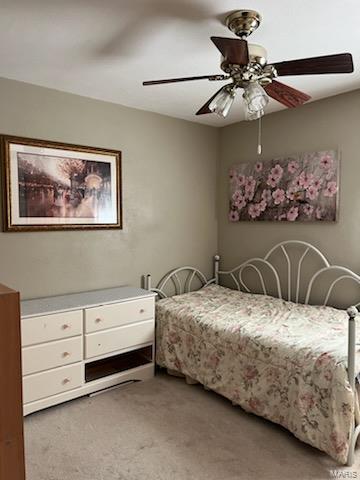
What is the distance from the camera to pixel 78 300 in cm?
266

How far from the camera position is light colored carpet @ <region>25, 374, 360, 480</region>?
1.84m

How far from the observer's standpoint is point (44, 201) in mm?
2697

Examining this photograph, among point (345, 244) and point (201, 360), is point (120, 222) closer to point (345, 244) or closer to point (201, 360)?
point (201, 360)

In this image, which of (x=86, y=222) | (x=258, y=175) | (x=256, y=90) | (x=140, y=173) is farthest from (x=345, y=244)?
(x=86, y=222)

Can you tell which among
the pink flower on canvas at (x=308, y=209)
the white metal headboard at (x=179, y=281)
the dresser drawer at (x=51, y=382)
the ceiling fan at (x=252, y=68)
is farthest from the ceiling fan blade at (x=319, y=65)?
the dresser drawer at (x=51, y=382)

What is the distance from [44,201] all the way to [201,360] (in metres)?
1.76

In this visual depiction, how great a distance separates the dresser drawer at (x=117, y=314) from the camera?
2568mm

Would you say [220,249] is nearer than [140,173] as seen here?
No

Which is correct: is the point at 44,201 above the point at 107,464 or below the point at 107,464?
above

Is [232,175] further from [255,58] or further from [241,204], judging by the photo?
[255,58]

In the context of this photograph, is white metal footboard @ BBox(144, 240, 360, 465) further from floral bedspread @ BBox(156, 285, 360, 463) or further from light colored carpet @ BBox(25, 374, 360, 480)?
light colored carpet @ BBox(25, 374, 360, 480)

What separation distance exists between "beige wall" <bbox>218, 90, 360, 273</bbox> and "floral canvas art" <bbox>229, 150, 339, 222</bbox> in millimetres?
75

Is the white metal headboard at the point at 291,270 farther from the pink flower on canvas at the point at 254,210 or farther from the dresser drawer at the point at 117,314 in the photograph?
the dresser drawer at the point at 117,314

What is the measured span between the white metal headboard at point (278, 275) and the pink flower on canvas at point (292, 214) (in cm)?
21
